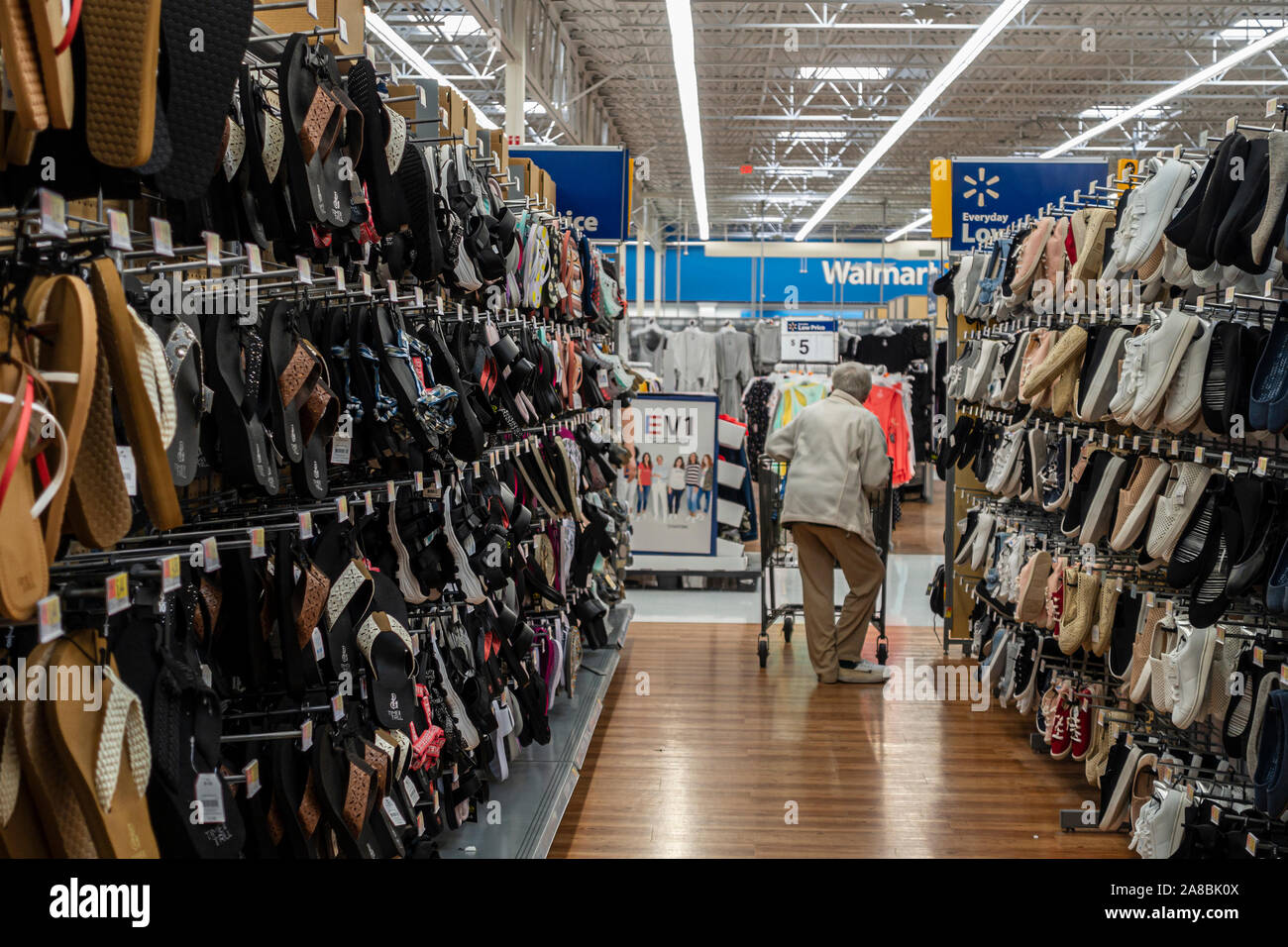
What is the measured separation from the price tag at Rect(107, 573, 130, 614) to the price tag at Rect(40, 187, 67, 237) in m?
0.48

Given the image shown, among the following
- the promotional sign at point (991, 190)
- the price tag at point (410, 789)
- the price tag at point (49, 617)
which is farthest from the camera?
the promotional sign at point (991, 190)

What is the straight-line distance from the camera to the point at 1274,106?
3137 mm

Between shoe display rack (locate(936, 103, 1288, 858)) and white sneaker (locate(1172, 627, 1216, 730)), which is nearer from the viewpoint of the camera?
shoe display rack (locate(936, 103, 1288, 858))

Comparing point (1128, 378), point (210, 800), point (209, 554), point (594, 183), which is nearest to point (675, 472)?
point (594, 183)

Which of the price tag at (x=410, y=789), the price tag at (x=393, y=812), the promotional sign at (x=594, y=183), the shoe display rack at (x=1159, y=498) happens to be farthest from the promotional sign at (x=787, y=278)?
the price tag at (x=393, y=812)

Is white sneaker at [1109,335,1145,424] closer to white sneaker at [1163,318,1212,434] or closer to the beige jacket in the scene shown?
white sneaker at [1163,318,1212,434]

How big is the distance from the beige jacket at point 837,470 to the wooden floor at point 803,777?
3.24ft

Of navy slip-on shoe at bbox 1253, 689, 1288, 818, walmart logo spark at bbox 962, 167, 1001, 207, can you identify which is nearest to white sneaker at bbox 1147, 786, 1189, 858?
navy slip-on shoe at bbox 1253, 689, 1288, 818

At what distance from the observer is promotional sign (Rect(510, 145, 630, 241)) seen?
286 inches

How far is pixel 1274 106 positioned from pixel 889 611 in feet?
17.6

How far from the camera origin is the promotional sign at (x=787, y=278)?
72.1ft

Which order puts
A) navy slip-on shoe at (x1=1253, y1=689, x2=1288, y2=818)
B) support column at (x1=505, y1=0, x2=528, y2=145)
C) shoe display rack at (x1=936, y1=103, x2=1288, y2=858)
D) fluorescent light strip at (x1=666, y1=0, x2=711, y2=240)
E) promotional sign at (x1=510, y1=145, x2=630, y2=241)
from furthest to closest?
support column at (x1=505, y1=0, x2=528, y2=145) < fluorescent light strip at (x1=666, y1=0, x2=711, y2=240) < promotional sign at (x1=510, y1=145, x2=630, y2=241) < shoe display rack at (x1=936, y1=103, x2=1288, y2=858) < navy slip-on shoe at (x1=1253, y1=689, x2=1288, y2=818)

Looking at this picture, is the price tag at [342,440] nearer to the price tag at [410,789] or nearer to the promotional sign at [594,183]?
the price tag at [410,789]
